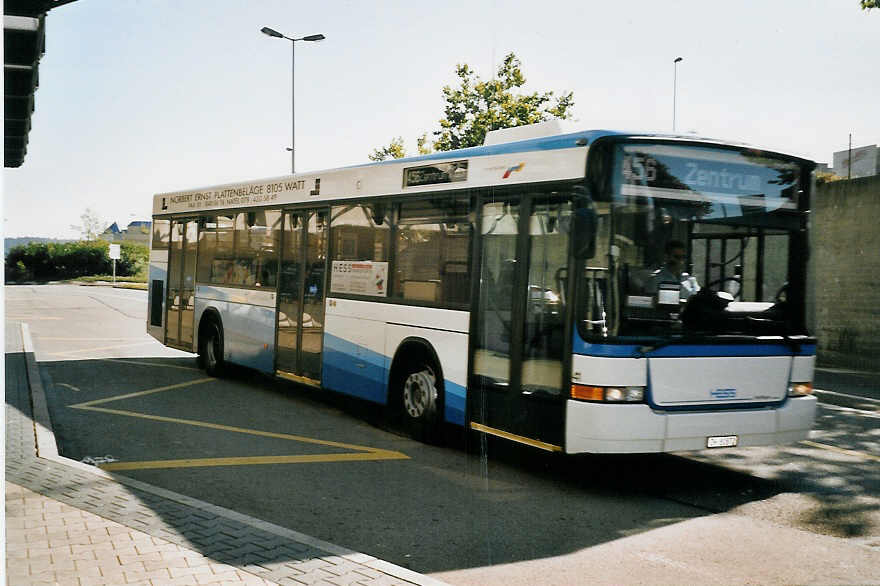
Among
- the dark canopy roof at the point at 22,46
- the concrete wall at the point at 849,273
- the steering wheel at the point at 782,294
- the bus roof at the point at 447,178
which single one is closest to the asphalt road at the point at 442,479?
the steering wheel at the point at 782,294

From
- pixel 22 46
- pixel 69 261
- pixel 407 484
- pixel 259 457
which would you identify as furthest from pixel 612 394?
pixel 69 261

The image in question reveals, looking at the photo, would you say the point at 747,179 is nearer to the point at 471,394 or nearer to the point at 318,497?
the point at 471,394

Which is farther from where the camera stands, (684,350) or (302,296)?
(302,296)

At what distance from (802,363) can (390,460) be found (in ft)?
12.4

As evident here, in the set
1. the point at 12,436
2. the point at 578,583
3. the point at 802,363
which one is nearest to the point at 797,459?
the point at 802,363

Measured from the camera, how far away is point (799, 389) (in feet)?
25.9

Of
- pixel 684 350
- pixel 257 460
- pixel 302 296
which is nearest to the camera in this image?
pixel 684 350

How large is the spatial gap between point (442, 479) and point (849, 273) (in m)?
14.1

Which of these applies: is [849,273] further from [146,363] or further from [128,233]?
[128,233]

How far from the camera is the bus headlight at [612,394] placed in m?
7.05

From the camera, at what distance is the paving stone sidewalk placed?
16.3 feet

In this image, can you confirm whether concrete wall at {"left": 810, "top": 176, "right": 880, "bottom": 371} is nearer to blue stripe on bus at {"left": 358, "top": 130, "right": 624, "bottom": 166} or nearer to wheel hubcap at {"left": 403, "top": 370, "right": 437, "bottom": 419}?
blue stripe on bus at {"left": 358, "top": 130, "right": 624, "bottom": 166}

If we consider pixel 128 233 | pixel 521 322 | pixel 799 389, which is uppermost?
pixel 128 233

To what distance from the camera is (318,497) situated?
7.19 metres
